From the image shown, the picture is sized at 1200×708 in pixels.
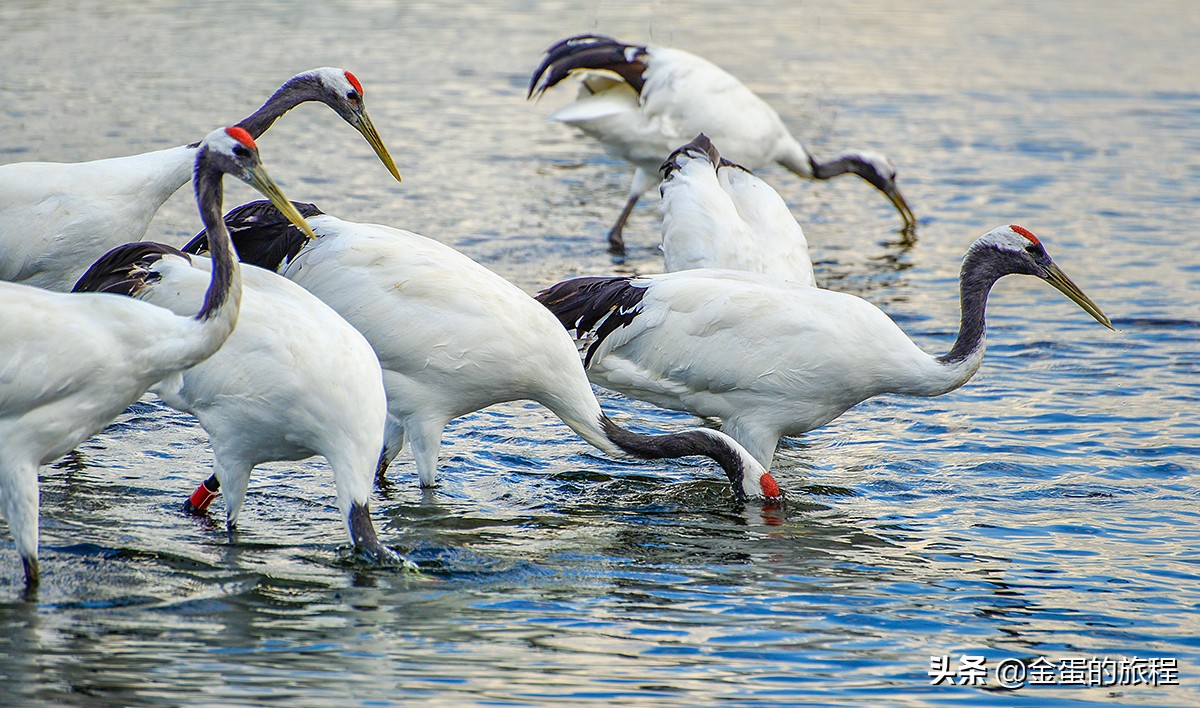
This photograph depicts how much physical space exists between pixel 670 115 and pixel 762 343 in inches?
185

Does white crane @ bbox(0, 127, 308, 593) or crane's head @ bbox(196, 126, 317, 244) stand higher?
crane's head @ bbox(196, 126, 317, 244)

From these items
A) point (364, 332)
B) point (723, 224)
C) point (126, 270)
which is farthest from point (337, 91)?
point (723, 224)

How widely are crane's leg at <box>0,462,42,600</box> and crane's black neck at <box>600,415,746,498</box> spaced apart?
2467mm

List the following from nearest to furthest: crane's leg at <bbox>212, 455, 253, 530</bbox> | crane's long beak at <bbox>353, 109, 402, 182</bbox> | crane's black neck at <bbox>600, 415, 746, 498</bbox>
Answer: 1. crane's leg at <bbox>212, 455, 253, 530</bbox>
2. crane's black neck at <bbox>600, 415, 746, 498</bbox>
3. crane's long beak at <bbox>353, 109, 402, 182</bbox>

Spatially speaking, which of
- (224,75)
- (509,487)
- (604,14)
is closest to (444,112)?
(224,75)

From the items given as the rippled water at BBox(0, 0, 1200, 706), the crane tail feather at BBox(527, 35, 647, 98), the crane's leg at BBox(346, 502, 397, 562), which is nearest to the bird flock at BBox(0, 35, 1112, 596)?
the crane's leg at BBox(346, 502, 397, 562)

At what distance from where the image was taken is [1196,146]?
14695 mm

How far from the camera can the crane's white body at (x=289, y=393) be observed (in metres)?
5.63

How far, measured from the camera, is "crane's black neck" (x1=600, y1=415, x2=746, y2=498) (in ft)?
21.9

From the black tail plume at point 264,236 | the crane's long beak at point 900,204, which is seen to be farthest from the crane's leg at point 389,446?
the crane's long beak at point 900,204

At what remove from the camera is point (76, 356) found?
201 inches

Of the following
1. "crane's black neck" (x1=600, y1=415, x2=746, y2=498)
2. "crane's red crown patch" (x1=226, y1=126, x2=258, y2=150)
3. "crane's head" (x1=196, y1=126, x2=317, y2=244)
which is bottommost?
"crane's black neck" (x1=600, y1=415, x2=746, y2=498)

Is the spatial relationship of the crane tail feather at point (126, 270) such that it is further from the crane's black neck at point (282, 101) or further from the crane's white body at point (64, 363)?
the crane's black neck at point (282, 101)

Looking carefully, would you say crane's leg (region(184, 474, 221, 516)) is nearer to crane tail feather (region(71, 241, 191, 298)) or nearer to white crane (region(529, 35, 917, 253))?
crane tail feather (region(71, 241, 191, 298))
